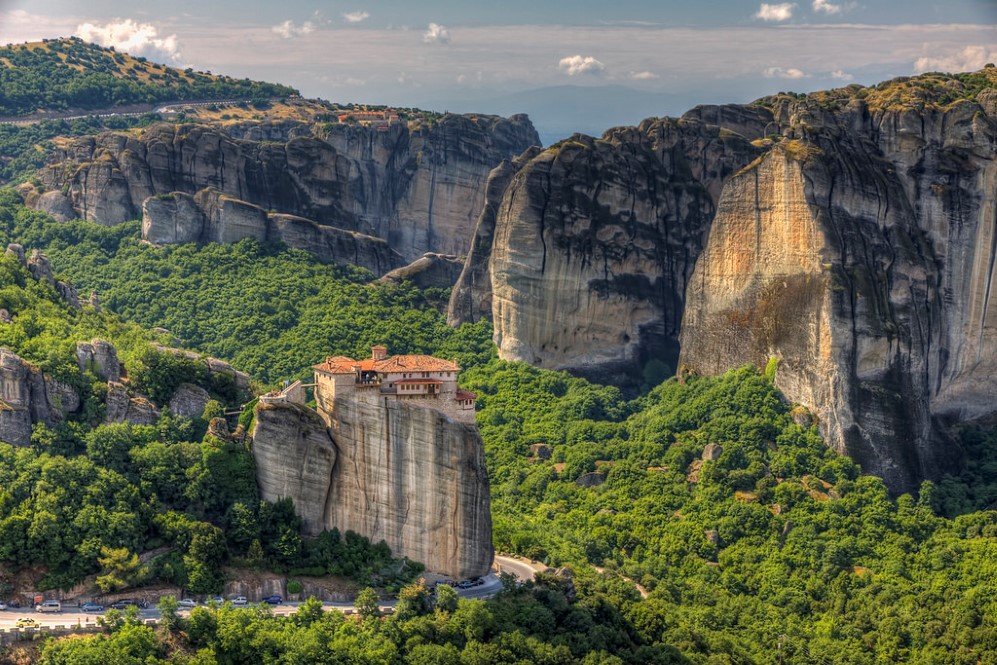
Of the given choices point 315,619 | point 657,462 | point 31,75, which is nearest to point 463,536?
point 315,619

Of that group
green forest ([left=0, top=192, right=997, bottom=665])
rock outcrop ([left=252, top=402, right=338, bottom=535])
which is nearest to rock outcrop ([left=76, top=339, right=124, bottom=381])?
green forest ([left=0, top=192, right=997, bottom=665])

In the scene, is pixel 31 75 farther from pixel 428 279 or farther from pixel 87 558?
pixel 87 558

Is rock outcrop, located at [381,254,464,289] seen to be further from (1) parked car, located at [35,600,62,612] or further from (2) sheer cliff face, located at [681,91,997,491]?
(1) parked car, located at [35,600,62,612]

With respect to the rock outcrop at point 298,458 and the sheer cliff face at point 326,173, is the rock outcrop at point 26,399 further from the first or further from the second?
the sheer cliff face at point 326,173

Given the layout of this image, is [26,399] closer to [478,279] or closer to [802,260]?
[802,260]

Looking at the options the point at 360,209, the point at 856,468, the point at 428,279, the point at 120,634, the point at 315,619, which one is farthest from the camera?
the point at 360,209

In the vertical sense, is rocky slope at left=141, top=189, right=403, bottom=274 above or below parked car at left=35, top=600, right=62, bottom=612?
above

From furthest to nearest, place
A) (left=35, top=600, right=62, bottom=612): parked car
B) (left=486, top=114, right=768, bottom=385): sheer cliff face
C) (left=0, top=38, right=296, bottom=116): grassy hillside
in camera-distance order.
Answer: (left=0, top=38, right=296, bottom=116): grassy hillside, (left=486, top=114, right=768, bottom=385): sheer cliff face, (left=35, top=600, right=62, bottom=612): parked car
